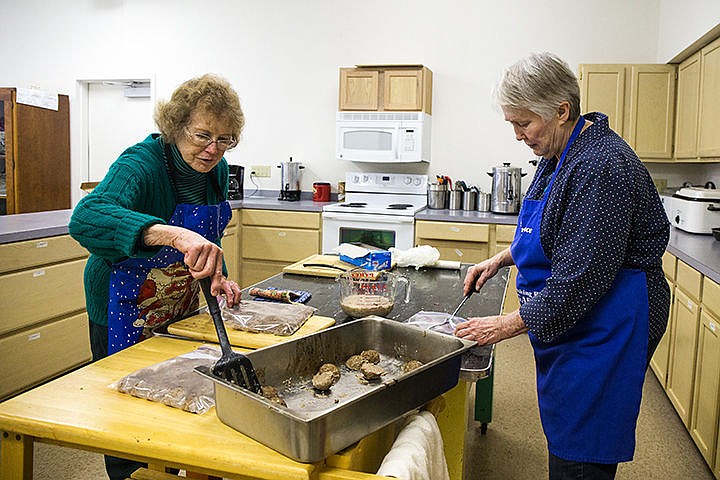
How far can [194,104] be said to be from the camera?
1.75 meters

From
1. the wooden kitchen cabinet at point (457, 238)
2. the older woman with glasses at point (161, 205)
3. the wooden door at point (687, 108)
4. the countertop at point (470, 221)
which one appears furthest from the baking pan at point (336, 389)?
the wooden door at point (687, 108)

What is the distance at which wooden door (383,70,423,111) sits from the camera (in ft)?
15.8

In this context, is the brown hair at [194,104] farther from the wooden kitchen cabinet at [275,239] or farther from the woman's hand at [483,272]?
the wooden kitchen cabinet at [275,239]

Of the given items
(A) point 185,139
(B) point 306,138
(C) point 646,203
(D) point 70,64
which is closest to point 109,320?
(A) point 185,139

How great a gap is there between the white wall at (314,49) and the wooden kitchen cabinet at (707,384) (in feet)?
8.58

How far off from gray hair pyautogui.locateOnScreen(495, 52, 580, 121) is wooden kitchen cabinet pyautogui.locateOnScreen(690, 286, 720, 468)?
1399 millimetres

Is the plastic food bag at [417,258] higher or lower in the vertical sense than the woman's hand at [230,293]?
higher

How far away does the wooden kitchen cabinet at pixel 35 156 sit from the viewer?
17.7 feet

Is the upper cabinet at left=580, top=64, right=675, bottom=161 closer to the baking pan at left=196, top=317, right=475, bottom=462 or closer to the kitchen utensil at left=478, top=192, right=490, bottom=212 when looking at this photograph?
the kitchen utensil at left=478, top=192, right=490, bottom=212

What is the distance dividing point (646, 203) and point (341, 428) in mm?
870

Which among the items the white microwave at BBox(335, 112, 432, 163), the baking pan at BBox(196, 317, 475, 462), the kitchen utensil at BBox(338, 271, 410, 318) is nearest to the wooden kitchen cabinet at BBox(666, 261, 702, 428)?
the kitchen utensil at BBox(338, 271, 410, 318)

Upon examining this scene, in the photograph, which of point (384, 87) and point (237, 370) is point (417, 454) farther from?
point (384, 87)

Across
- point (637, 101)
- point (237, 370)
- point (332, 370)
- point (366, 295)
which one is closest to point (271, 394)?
point (237, 370)

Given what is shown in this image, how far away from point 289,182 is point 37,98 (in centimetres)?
239
